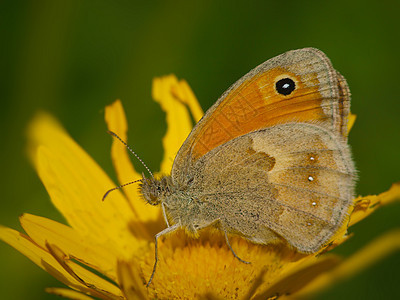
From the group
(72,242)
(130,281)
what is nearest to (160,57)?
(72,242)

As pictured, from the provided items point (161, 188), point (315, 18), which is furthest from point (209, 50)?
point (161, 188)

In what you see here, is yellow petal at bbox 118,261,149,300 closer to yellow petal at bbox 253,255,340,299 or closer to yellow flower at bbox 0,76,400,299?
yellow flower at bbox 0,76,400,299

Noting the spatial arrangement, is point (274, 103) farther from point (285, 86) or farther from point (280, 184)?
point (280, 184)

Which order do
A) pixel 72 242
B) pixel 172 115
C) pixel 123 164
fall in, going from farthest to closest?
pixel 172 115 < pixel 123 164 < pixel 72 242

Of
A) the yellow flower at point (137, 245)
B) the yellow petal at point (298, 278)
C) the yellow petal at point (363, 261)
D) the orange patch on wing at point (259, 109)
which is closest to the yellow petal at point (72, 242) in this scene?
the yellow flower at point (137, 245)

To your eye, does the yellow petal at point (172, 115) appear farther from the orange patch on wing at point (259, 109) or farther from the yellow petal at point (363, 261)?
the yellow petal at point (363, 261)

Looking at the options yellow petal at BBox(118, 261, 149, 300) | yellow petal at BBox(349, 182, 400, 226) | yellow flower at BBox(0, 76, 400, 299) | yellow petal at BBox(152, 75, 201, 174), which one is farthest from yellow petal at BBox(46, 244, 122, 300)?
yellow petal at BBox(349, 182, 400, 226)

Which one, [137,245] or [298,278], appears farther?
[137,245]
